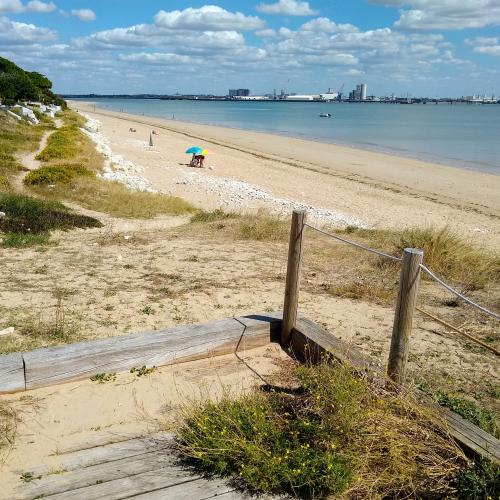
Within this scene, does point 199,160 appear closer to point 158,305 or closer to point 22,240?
point 22,240

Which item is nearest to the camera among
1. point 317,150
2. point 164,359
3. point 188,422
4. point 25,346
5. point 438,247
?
point 188,422

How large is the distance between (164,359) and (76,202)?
956 centimetres

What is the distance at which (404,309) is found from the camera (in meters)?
3.60

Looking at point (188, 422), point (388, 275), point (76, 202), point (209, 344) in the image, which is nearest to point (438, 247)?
point (388, 275)

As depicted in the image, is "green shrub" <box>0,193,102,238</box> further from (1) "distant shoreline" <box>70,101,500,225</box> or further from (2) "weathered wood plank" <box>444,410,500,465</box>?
(2) "weathered wood plank" <box>444,410,500,465</box>

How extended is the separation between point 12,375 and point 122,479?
1.45 meters

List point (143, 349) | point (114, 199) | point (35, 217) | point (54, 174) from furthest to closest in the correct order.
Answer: point (54, 174), point (114, 199), point (35, 217), point (143, 349)

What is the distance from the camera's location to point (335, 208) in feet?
57.9

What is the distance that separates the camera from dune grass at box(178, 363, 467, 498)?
2941 millimetres

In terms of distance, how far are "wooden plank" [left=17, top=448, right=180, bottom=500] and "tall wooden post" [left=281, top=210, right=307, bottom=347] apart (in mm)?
1976

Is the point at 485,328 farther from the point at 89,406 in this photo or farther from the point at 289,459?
the point at 89,406

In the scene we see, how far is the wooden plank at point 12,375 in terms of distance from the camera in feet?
13.1

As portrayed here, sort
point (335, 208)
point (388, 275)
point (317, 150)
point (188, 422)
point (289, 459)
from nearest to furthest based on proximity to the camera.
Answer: point (289, 459)
point (188, 422)
point (388, 275)
point (335, 208)
point (317, 150)

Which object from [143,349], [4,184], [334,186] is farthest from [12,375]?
[334,186]
